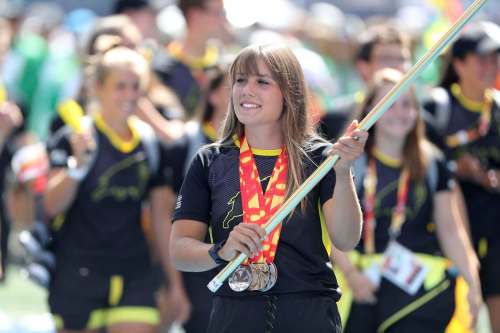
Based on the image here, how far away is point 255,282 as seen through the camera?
576cm

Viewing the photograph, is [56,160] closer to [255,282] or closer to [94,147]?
[94,147]

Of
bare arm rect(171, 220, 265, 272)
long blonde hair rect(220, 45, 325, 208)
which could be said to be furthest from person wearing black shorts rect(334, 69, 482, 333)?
bare arm rect(171, 220, 265, 272)

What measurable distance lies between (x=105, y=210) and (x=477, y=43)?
280 cm

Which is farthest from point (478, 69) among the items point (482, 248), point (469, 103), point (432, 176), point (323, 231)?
point (323, 231)

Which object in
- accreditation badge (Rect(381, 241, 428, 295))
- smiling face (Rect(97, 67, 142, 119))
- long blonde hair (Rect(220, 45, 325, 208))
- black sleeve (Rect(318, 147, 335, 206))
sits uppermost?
long blonde hair (Rect(220, 45, 325, 208))

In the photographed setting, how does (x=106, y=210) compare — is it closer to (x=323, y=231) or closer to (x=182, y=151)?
(x=182, y=151)

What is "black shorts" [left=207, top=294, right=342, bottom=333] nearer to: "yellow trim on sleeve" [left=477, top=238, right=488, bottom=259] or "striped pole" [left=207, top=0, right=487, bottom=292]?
"striped pole" [left=207, top=0, right=487, bottom=292]

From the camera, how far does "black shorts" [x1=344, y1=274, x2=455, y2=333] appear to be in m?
8.31

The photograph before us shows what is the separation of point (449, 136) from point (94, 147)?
92.5 inches

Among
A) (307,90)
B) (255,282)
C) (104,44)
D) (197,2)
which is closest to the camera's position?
(255,282)

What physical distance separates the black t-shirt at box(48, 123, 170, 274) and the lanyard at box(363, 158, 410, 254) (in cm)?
129

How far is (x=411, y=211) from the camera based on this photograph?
8484 millimetres

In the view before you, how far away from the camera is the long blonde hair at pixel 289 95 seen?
19.6 ft

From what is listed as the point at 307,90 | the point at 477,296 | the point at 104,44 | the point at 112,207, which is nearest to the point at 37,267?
the point at 112,207
